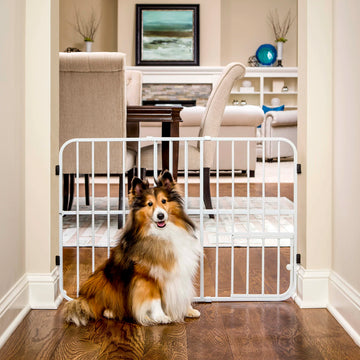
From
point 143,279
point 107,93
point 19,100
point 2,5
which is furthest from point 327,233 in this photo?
point 107,93

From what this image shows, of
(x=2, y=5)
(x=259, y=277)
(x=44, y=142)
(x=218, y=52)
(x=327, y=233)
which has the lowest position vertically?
(x=259, y=277)

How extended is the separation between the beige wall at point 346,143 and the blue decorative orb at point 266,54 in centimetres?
767

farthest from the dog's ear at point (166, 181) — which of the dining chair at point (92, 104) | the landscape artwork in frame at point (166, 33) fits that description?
the landscape artwork in frame at point (166, 33)

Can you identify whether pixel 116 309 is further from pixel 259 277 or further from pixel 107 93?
pixel 107 93

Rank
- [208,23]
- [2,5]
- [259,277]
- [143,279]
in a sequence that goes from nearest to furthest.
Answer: [2,5] < [143,279] < [259,277] < [208,23]

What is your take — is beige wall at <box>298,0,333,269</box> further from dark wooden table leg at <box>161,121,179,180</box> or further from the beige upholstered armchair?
the beige upholstered armchair

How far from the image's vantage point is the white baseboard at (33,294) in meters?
1.78

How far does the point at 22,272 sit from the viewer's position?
1918 mm

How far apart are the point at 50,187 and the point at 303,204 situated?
100 centimetres

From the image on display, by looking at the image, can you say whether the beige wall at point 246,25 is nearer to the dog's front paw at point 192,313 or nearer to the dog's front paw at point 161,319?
the dog's front paw at point 192,313

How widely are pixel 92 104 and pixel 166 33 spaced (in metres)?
6.33

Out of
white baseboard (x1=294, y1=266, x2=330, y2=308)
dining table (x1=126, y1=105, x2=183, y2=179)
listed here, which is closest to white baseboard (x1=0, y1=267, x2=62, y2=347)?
white baseboard (x1=294, y1=266, x2=330, y2=308)

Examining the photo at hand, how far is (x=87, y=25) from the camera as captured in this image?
9336 mm

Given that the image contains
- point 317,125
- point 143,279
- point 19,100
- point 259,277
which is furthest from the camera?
point 259,277
